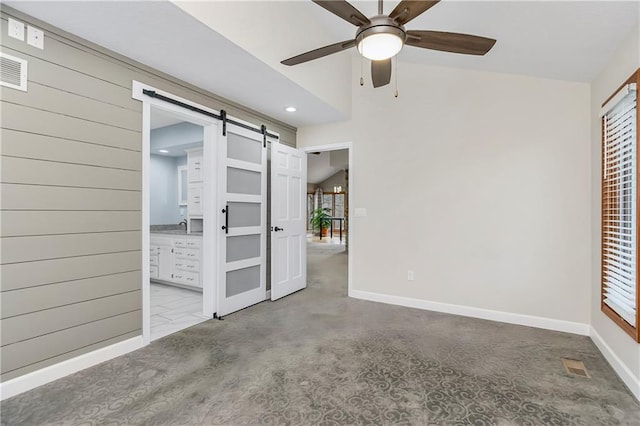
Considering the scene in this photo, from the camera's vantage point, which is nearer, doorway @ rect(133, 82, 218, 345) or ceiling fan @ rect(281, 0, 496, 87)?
ceiling fan @ rect(281, 0, 496, 87)

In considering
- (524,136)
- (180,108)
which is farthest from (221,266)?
(524,136)

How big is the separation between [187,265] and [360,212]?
2.65 metres

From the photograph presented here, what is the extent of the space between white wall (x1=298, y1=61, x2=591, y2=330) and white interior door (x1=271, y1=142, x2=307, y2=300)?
79 cm

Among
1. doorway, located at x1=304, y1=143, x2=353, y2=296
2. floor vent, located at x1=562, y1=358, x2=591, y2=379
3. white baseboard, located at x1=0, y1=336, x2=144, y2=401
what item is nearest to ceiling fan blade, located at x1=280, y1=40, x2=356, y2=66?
doorway, located at x1=304, y1=143, x2=353, y2=296

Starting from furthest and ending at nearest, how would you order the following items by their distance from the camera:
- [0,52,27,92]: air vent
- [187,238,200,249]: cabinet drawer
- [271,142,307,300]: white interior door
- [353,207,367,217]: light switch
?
1. [187,238,200,249]: cabinet drawer
2. [353,207,367,217]: light switch
3. [271,142,307,300]: white interior door
4. [0,52,27,92]: air vent

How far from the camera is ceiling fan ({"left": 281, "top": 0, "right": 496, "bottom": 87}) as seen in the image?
5.76 feet

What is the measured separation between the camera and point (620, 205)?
2.38m

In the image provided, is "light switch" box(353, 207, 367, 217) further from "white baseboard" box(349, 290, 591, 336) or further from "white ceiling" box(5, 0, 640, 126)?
"white ceiling" box(5, 0, 640, 126)

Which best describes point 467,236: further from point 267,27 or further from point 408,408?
point 267,27

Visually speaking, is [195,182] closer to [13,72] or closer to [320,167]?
[13,72]

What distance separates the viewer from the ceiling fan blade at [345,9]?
174 centimetres

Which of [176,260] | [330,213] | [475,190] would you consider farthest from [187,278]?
[330,213]

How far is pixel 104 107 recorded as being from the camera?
7.89ft

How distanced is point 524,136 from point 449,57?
1169 mm
